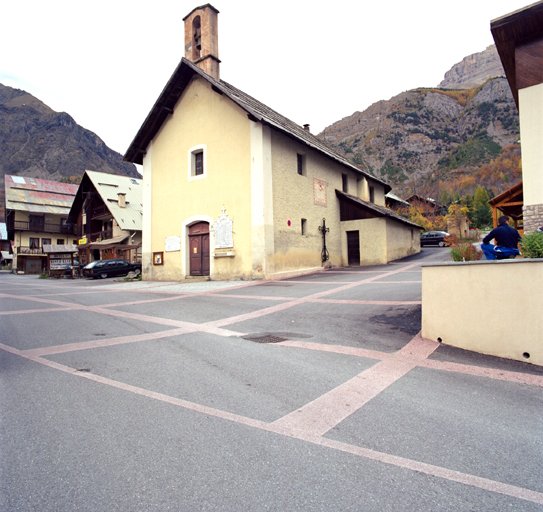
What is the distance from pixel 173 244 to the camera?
20.0m

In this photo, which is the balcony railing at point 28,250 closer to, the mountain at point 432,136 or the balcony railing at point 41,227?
the balcony railing at point 41,227

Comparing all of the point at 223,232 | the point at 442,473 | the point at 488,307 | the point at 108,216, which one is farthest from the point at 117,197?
the point at 442,473

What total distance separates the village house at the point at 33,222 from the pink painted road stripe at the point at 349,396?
49.4m

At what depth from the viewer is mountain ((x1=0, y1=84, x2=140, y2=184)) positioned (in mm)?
140000

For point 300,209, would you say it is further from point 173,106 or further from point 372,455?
point 372,455

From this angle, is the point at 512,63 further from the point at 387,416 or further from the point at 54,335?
the point at 54,335

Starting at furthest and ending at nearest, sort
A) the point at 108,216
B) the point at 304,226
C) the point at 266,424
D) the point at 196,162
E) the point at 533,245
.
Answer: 1. the point at 108,216
2. the point at 304,226
3. the point at 196,162
4. the point at 533,245
5. the point at 266,424

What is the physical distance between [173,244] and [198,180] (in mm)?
3841

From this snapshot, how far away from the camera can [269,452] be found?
8.93 feet

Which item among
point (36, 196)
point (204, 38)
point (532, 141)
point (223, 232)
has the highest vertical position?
point (204, 38)

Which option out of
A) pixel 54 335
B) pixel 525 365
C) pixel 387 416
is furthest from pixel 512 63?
pixel 54 335

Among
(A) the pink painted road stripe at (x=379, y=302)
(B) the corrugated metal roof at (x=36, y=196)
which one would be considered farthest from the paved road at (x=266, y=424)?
(B) the corrugated metal roof at (x=36, y=196)

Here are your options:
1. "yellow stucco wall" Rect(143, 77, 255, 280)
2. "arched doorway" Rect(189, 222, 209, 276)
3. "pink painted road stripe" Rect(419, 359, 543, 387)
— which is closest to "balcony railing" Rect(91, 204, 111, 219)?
"yellow stucco wall" Rect(143, 77, 255, 280)

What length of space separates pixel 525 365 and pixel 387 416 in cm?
281
